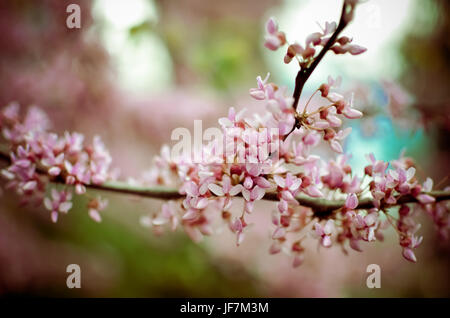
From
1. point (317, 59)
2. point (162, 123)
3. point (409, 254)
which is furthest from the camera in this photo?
point (162, 123)

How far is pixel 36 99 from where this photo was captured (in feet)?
4.92

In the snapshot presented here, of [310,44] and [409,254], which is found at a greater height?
[310,44]

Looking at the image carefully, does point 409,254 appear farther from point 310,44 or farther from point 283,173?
point 310,44

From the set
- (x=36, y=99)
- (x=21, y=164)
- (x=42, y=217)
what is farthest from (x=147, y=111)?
(x=21, y=164)

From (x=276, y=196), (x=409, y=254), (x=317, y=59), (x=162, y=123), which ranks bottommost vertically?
(x=409, y=254)

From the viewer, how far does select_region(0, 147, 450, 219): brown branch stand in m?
0.59

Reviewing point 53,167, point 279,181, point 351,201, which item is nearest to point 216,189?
point 279,181

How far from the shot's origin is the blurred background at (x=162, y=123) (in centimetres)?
149

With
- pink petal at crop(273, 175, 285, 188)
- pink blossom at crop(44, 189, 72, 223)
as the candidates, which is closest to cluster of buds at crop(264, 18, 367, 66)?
pink petal at crop(273, 175, 285, 188)

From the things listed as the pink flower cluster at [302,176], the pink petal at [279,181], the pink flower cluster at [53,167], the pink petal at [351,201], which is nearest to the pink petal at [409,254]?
the pink flower cluster at [302,176]

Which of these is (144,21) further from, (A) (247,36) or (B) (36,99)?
(A) (247,36)

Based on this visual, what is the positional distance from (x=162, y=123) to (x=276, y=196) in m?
1.64

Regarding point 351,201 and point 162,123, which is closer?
point 351,201

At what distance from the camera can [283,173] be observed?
57 centimetres
